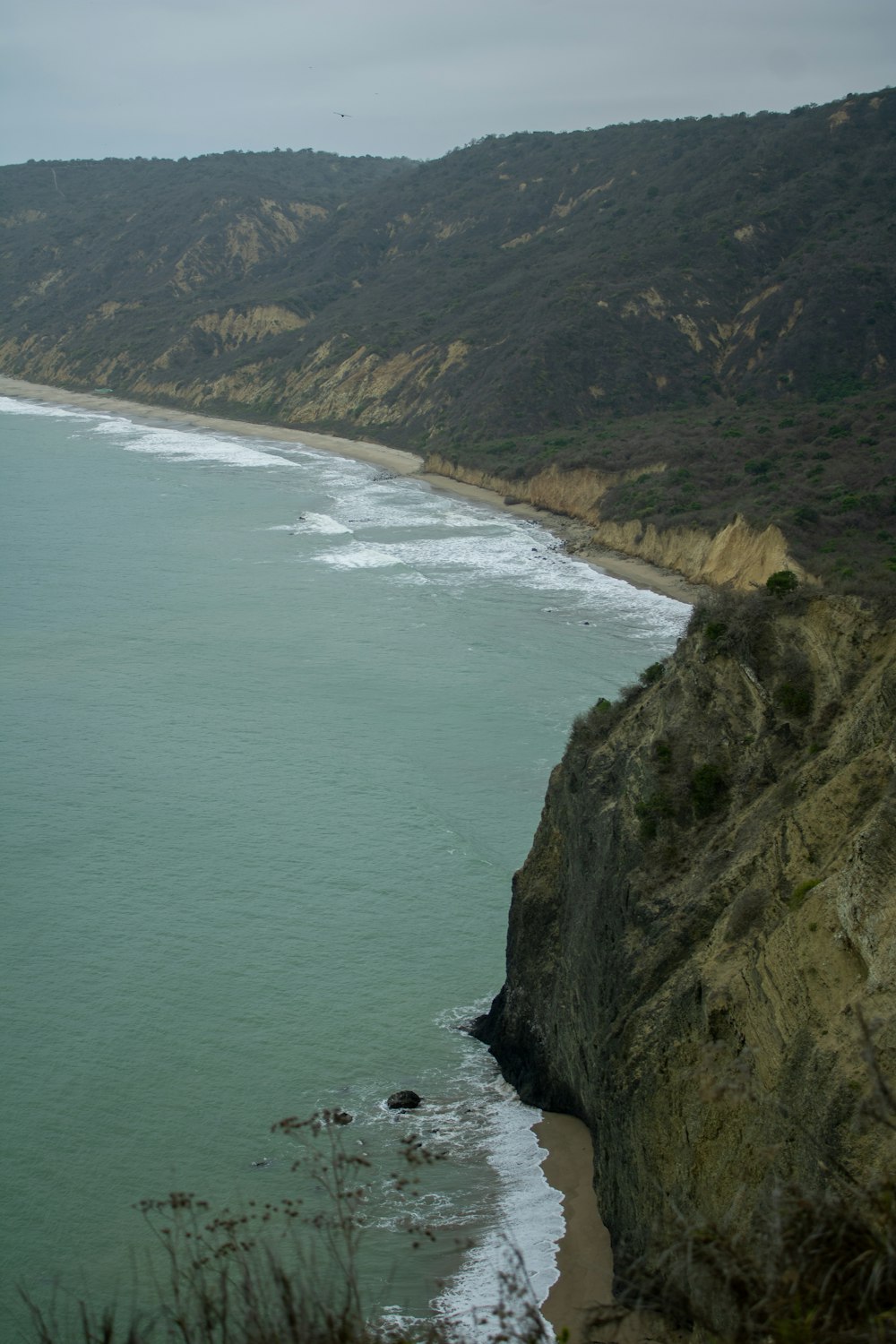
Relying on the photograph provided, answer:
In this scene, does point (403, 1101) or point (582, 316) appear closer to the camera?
point (403, 1101)

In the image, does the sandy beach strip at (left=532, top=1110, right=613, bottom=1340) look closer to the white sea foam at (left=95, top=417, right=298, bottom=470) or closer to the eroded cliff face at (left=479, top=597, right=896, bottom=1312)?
the eroded cliff face at (left=479, top=597, right=896, bottom=1312)

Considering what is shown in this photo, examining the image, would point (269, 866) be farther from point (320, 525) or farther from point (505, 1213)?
point (320, 525)

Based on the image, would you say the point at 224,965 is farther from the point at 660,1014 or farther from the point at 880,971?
the point at 880,971

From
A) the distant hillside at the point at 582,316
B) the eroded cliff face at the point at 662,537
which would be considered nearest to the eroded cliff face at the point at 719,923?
the eroded cliff face at the point at 662,537

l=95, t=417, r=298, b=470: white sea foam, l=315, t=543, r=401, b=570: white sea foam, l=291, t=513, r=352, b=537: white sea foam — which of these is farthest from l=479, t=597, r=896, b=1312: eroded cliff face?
l=95, t=417, r=298, b=470: white sea foam

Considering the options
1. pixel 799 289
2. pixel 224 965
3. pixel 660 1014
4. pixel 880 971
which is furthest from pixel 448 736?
pixel 799 289

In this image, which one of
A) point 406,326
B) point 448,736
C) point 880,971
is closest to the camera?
point 880,971

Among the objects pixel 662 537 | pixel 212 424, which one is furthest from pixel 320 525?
pixel 212 424
